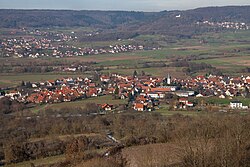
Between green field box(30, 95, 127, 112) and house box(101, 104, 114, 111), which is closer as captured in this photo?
house box(101, 104, 114, 111)

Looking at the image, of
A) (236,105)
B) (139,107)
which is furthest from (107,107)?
(236,105)

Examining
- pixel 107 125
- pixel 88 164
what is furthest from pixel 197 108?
pixel 88 164

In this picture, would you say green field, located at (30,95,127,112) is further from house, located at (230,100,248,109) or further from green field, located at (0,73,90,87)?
green field, located at (0,73,90,87)

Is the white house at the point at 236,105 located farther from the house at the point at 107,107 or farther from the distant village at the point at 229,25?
the distant village at the point at 229,25

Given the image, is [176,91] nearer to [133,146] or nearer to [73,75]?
[73,75]

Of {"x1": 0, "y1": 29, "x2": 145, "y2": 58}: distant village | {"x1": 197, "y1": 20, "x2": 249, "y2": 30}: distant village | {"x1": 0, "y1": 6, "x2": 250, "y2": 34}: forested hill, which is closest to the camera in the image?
{"x1": 0, "y1": 29, "x2": 145, "y2": 58}: distant village

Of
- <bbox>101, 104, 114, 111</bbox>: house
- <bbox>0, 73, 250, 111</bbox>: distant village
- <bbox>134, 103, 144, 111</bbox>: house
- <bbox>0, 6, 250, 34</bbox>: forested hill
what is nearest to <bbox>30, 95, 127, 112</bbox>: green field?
<bbox>0, 73, 250, 111</bbox>: distant village

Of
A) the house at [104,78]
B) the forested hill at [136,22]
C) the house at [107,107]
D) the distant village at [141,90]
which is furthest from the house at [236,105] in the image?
the forested hill at [136,22]
